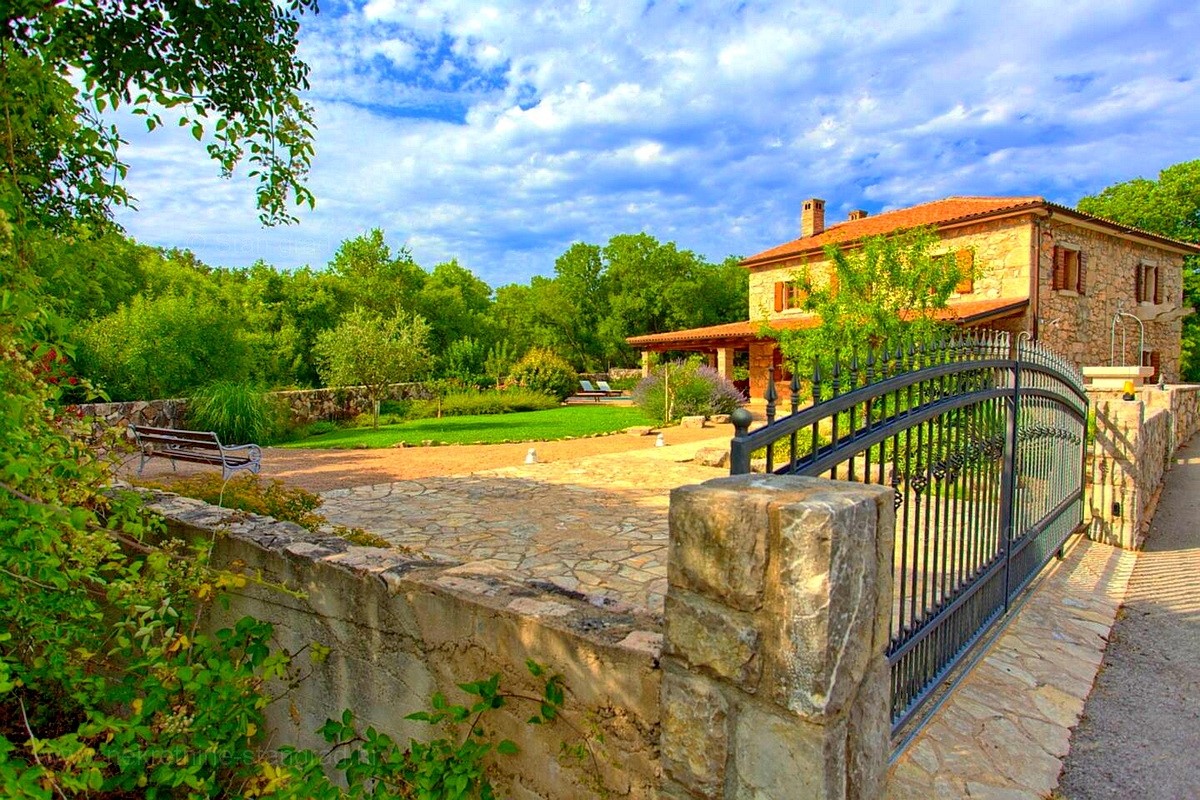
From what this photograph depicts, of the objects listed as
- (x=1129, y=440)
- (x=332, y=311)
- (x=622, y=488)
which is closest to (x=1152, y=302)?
(x=1129, y=440)

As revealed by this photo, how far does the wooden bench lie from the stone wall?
58.2ft

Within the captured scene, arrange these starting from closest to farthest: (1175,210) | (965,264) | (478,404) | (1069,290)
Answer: (965,264)
(1069,290)
(478,404)
(1175,210)

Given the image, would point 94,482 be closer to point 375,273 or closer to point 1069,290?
point 1069,290

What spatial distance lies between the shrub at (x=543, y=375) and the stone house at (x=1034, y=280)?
4.44m

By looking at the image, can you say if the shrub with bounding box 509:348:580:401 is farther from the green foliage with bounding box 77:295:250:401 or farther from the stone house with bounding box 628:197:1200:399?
the green foliage with bounding box 77:295:250:401

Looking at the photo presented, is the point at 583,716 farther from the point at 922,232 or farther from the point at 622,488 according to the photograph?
the point at 922,232

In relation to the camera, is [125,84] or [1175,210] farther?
[1175,210]

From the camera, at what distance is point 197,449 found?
885 centimetres

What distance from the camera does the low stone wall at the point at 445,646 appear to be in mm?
2055

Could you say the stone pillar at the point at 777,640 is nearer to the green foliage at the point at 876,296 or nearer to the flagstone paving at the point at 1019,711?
the flagstone paving at the point at 1019,711

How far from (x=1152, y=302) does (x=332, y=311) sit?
3066 centimetres

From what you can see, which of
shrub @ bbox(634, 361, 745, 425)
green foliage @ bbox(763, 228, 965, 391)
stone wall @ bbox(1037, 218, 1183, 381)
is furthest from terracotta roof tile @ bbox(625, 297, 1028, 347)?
shrub @ bbox(634, 361, 745, 425)

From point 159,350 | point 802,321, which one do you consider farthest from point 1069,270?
point 159,350

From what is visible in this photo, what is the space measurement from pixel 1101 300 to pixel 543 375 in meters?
17.2
